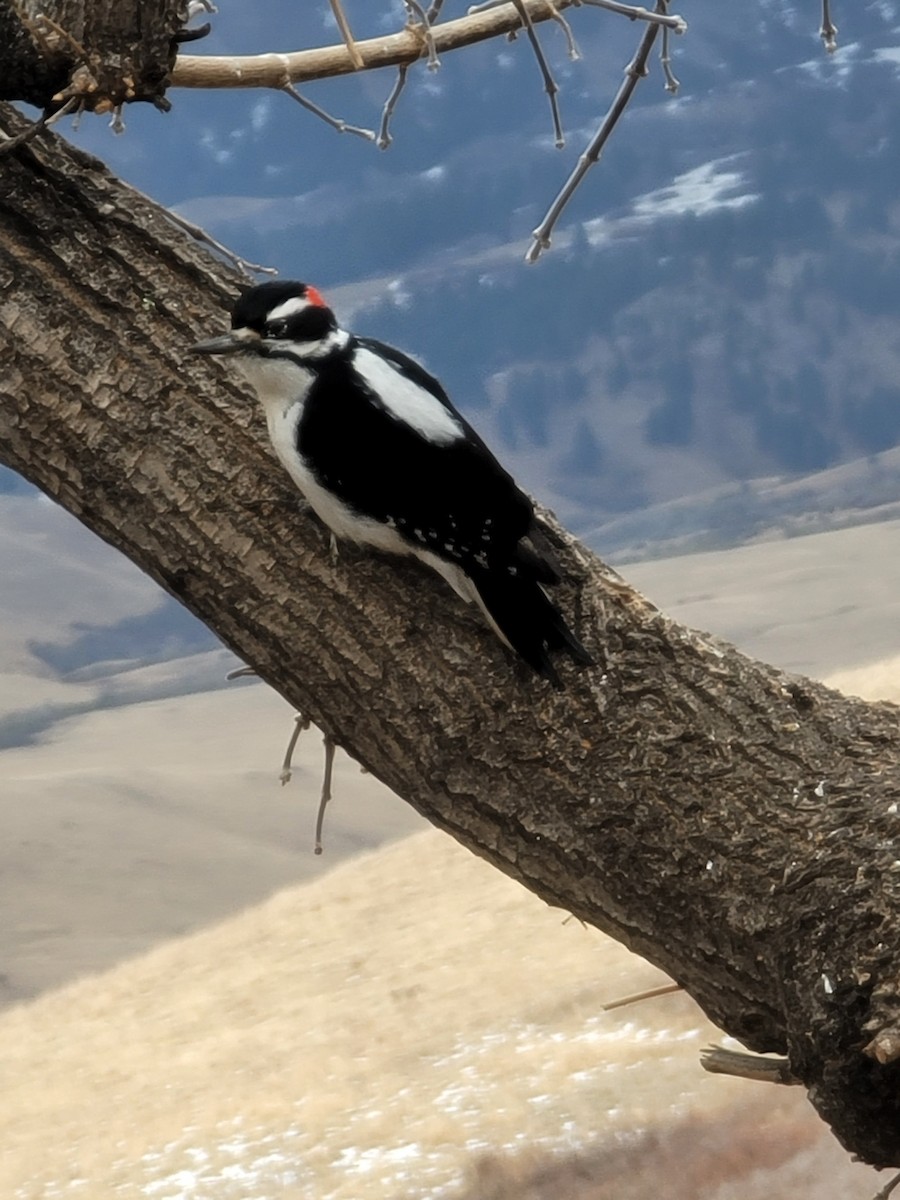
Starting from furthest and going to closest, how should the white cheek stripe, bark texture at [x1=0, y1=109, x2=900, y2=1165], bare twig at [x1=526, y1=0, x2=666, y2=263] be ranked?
bare twig at [x1=526, y1=0, x2=666, y2=263], the white cheek stripe, bark texture at [x1=0, y1=109, x2=900, y2=1165]

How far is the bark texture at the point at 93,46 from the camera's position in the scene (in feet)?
3.26

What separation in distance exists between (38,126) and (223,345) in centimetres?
21

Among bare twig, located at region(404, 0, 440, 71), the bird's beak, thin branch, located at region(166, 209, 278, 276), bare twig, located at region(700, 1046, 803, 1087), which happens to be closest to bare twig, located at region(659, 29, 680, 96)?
bare twig, located at region(404, 0, 440, 71)

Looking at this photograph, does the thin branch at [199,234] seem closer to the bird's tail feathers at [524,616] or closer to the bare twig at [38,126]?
the bare twig at [38,126]

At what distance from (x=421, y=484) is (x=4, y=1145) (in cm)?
209

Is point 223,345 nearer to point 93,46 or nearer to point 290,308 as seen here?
point 290,308

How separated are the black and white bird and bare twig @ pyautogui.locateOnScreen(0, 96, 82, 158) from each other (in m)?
0.19

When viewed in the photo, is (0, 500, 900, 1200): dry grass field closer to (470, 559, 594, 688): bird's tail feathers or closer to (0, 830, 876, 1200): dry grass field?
(0, 830, 876, 1200): dry grass field

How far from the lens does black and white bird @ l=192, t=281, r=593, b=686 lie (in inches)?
38.9

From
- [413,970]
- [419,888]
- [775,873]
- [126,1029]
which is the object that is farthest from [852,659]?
[775,873]

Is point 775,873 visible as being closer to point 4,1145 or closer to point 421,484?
point 421,484

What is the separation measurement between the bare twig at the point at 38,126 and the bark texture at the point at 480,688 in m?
0.04

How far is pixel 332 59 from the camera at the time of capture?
136cm

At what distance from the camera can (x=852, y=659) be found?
15.7 ft
